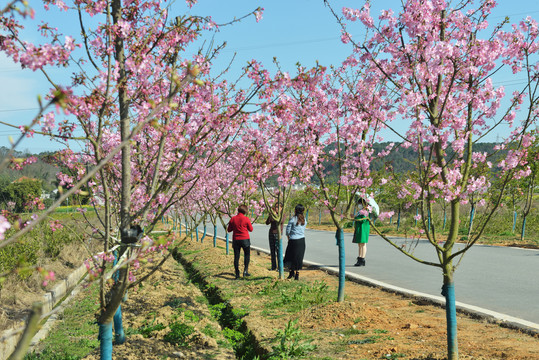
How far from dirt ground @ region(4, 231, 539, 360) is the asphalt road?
1.05 metres

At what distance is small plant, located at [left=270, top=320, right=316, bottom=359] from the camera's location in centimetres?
545

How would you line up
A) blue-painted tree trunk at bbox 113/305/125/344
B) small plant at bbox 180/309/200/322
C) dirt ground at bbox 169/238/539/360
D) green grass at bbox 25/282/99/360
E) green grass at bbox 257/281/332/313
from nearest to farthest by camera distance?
dirt ground at bbox 169/238/539/360 → blue-painted tree trunk at bbox 113/305/125/344 → green grass at bbox 25/282/99/360 → small plant at bbox 180/309/200/322 → green grass at bbox 257/281/332/313

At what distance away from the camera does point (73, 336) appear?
23.7 feet


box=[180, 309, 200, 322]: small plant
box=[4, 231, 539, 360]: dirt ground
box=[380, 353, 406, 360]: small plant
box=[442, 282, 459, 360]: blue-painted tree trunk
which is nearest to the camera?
box=[442, 282, 459, 360]: blue-painted tree trunk

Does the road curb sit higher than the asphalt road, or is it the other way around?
the asphalt road

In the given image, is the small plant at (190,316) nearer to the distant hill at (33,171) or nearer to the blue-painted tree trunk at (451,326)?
the distant hill at (33,171)

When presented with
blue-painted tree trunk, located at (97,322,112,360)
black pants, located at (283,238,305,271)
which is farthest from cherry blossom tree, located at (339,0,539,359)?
black pants, located at (283,238,305,271)

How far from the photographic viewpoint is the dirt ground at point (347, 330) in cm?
530

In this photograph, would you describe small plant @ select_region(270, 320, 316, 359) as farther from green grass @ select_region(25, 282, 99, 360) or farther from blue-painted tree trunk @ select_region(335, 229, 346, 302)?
green grass @ select_region(25, 282, 99, 360)

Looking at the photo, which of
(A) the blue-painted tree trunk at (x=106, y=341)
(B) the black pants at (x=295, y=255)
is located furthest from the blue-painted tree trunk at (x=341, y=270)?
(A) the blue-painted tree trunk at (x=106, y=341)

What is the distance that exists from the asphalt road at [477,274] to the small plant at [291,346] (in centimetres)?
330

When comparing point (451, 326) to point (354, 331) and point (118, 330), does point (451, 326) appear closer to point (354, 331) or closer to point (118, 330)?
point (354, 331)

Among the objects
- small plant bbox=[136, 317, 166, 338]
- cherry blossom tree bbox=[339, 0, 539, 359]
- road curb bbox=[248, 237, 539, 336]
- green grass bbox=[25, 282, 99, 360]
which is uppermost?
cherry blossom tree bbox=[339, 0, 539, 359]

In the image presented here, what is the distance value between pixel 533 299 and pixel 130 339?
700 centimetres
